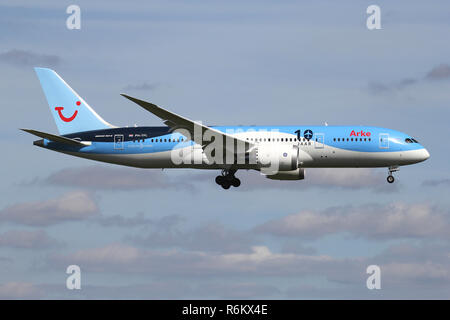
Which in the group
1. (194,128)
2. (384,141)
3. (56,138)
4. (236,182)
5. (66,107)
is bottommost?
(236,182)

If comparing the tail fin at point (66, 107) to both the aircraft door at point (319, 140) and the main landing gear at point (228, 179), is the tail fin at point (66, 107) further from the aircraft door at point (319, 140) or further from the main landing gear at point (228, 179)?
the aircraft door at point (319, 140)

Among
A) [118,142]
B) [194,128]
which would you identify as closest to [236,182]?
[194,128]

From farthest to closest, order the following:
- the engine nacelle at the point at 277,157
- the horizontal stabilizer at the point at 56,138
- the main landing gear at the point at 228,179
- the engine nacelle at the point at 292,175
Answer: the main landing gear at the point at 228,179 → the horizontal stabilizer at the point at 56,138 → the engine nacelle at the point at 292,175 → the engine nacelle at the point at 277,157

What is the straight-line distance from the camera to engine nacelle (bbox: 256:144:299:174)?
166 ft

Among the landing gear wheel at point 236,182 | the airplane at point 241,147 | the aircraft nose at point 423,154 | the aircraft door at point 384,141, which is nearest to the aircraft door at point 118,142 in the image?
the airplane at point 241,147

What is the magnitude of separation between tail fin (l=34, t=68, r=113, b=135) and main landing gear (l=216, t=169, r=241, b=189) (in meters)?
9.30

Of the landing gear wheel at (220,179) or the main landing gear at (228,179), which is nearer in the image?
the main landing gear at (228,179)

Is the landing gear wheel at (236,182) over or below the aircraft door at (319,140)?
below

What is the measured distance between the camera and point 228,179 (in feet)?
181

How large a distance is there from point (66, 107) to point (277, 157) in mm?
17737

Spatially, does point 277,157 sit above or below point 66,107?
below

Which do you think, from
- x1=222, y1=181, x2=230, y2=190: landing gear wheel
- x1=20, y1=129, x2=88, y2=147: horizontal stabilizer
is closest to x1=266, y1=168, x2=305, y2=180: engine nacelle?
x1=222, y1=181, x2=230, y2=190: landing gear wheel

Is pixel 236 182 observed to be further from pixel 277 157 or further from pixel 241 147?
pixel 277 157

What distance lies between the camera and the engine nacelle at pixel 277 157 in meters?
50.6
